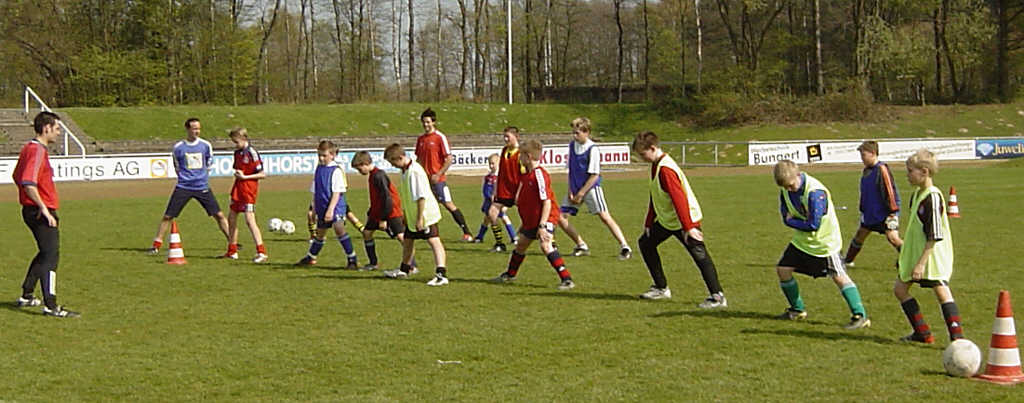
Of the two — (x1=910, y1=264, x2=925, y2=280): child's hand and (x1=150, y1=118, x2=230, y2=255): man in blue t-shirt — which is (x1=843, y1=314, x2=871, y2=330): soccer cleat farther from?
(x1=150, y1=118, x2=230, y2=255): man in blue t-shirt

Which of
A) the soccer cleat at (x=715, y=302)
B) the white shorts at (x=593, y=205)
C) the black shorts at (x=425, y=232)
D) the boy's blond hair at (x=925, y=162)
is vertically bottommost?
the soccer cleat at (x=715, y=302)

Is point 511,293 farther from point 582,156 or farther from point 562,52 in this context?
point 562,52

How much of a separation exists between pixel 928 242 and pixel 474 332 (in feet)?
12.1

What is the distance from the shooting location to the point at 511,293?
1047cm

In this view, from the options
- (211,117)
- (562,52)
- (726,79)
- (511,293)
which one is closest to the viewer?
(511,293)

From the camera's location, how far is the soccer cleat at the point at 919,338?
7.62m

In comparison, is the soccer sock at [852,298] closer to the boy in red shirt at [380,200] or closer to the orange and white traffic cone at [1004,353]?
the orange and white traffic cone at [1004,353]

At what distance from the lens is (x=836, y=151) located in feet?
137

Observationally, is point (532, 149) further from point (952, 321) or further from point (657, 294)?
point (952, 321)

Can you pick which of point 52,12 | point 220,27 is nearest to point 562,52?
point 220,27

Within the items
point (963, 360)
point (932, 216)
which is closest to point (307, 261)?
point (932, 216)

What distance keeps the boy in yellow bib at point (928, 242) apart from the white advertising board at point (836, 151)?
1322 inches

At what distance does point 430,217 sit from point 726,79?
50048 mm

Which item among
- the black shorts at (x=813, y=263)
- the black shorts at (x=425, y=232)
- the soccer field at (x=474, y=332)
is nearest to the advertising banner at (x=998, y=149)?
the soccer field at (x=474, y=332)
